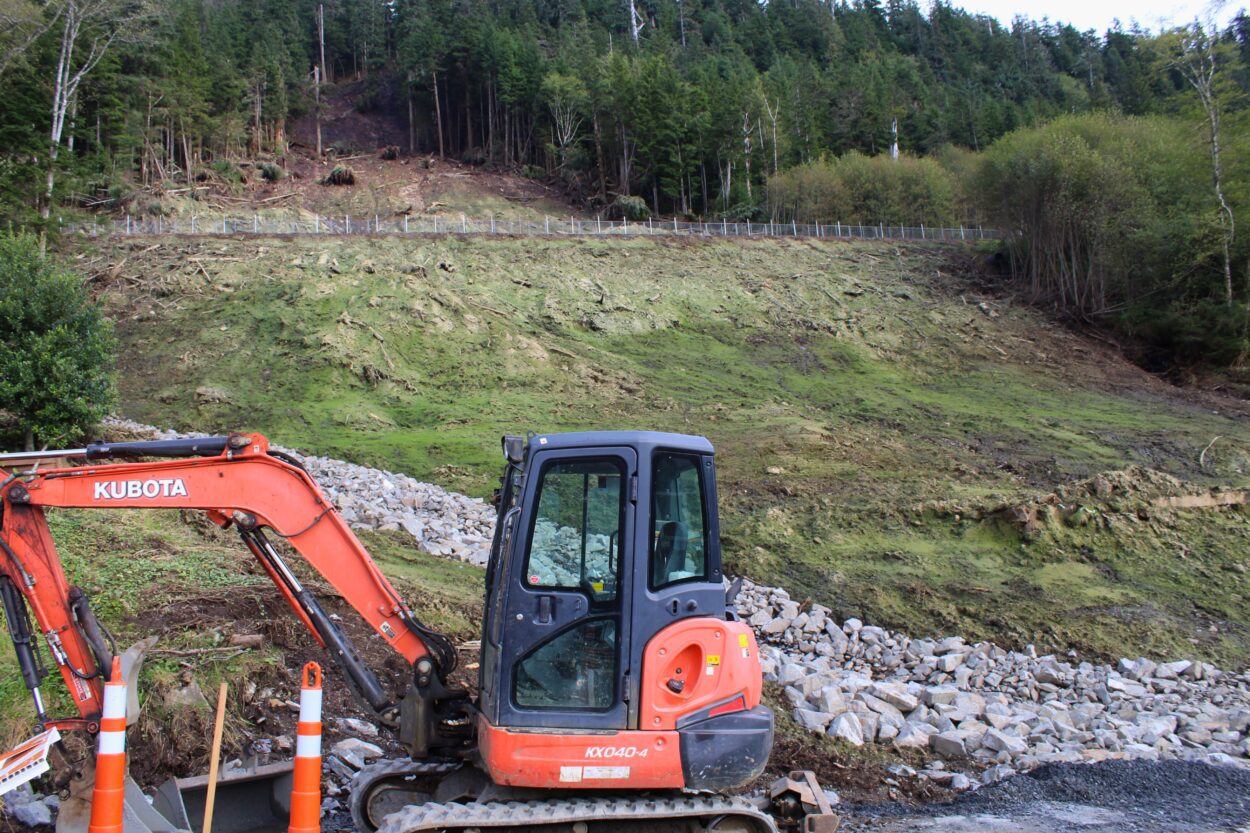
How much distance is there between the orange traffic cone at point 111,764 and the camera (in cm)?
447

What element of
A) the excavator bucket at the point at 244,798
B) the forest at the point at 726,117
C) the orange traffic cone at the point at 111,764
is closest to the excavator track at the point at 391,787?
the excavator bucket at the point at 244,798

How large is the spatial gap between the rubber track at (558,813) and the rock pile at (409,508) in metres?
9.19

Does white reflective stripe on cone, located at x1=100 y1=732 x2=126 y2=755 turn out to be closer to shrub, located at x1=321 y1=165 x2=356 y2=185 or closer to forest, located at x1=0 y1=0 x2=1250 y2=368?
forest, located at x1=0 y1=0 x2=1250 y2=368

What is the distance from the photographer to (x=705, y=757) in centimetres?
501

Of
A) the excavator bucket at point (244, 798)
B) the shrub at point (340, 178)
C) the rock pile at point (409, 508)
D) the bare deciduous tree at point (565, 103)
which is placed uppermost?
the bare deciduous tree at point (565, 103)

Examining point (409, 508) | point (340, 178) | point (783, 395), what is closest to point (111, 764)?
point (409, 508)

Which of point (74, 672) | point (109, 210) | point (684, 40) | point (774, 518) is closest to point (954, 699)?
point (774, 518)

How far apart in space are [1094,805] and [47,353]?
1795 cm

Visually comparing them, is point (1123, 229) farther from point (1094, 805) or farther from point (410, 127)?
point (410, 127)

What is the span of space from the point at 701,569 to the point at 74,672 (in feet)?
11.9

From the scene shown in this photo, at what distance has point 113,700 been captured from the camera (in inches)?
179

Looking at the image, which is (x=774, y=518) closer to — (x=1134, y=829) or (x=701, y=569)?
(x=1134, y=829)

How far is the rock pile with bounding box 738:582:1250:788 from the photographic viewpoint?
8164 mm

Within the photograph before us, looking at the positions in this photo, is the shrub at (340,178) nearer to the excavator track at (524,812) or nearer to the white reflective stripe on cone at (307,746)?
the excavator track at (524,812)
